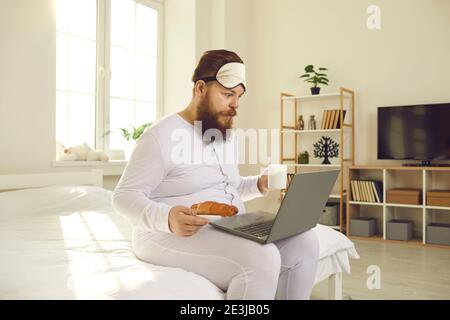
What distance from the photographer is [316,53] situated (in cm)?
473

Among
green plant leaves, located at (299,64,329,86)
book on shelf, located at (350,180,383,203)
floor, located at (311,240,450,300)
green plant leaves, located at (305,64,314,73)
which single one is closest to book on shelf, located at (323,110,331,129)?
green plant leaves, located at (299,64,329,86)

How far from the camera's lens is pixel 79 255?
5.16ft

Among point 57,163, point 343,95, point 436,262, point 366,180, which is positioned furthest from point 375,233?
point 57,163

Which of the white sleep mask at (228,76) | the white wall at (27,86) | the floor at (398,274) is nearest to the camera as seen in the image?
the white sleep mask at (228,76)

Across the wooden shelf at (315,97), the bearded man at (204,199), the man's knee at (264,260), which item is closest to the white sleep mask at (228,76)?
the bearded man at (204,199)

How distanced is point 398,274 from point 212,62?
2056 mm

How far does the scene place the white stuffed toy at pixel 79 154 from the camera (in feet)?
11.3

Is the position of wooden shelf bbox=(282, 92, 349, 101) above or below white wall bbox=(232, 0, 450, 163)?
below

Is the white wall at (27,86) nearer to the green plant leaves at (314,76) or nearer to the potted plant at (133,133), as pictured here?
the potted plant at (133,133)

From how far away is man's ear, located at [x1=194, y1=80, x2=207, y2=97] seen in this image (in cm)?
155

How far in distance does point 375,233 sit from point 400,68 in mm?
1623

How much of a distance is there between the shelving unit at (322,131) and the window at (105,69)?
4.75ft

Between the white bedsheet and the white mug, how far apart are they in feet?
1.53

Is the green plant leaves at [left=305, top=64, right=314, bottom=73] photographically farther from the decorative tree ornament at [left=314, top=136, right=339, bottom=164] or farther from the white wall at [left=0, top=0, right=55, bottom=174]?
the white wall at [left=0, top=0, right=55, bottom=174]
